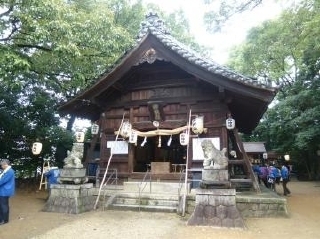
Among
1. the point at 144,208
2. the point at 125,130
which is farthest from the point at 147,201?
the point at 125,130

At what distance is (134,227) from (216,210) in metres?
2.29

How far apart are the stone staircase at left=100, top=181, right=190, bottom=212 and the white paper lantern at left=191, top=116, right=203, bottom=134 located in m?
2.17

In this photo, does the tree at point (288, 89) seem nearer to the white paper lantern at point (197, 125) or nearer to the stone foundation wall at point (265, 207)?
the white paper lantern at point (197, 125)

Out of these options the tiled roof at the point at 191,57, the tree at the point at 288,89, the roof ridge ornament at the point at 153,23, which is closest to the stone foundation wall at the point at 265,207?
the tiled roof at the point at 191,57

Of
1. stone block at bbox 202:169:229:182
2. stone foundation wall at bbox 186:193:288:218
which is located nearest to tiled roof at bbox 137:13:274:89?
stone block at bbox 202:169:229:182

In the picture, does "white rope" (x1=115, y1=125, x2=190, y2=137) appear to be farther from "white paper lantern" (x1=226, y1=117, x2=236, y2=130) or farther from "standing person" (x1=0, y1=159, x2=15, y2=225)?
"standing person" (x1=0, y1=159, x2=15, y2=225)

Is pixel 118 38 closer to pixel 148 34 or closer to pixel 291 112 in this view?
pixel 148 34

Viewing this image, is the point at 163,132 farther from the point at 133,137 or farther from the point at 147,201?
the point at 147,201

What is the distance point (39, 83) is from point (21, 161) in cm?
486

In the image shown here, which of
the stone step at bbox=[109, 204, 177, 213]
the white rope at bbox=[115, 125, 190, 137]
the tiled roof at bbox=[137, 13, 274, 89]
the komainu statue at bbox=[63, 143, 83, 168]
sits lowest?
the stone step at bbox=[109, 204, 177, 213]

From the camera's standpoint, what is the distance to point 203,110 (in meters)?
12.2

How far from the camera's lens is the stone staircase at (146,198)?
10156 mm

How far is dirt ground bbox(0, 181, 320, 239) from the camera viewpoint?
24.6 ft

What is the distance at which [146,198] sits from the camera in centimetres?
1051
